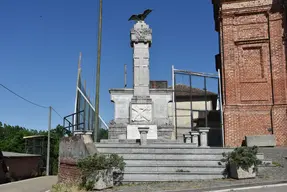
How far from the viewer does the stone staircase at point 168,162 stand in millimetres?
9812

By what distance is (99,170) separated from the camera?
29.5 ft

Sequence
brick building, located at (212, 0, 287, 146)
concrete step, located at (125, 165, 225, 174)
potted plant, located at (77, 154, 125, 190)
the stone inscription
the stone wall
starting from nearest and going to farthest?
potted plant, located at (77, 154, 125, 190), concrete step, located at (125, 165, 225, 174), the stone wall, the stone inscription, brick building, located at (212, 0, 287, 146)

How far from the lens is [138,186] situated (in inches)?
359

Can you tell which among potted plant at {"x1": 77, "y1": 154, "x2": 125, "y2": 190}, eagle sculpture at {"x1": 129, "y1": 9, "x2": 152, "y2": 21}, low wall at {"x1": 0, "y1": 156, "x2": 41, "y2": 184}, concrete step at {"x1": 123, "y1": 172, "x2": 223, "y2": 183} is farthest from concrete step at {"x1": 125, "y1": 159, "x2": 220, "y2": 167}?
low wall at {"x1": 0, "y1": 156, "x2": 41, "y2": 184}

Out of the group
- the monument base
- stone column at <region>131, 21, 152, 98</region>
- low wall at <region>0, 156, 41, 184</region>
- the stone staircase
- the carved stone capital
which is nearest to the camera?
the stone staircase

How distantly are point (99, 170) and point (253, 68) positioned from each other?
1083 cm

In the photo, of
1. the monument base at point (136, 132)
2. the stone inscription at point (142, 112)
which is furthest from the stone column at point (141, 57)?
the monument base at point (136, 132)

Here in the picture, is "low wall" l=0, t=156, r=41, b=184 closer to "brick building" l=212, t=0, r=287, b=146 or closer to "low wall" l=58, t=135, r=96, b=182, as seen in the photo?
"low wall" l=58, t=135, r=96, b=182

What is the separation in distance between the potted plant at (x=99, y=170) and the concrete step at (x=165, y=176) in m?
0.58

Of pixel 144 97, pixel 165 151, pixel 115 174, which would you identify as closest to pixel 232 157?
pixel 165 151

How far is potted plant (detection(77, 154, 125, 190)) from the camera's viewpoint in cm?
893

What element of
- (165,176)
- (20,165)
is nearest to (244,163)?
(165,176)

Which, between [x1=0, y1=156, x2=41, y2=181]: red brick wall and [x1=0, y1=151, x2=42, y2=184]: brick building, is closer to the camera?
[x1=0, y1=151, x2=42, y2=184]: brick building

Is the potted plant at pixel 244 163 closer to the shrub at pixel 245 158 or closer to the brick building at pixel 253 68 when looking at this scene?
the shrub at pixel 245 158
